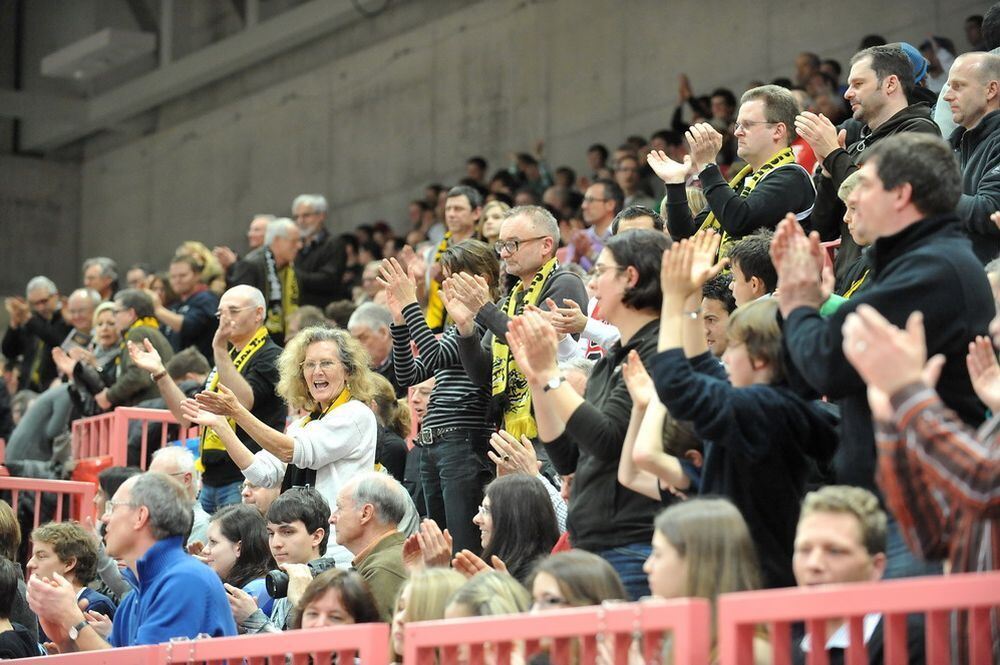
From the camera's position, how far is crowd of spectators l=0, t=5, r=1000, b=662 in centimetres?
322

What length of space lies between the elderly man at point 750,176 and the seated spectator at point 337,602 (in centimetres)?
199

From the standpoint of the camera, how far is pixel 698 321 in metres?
3.84

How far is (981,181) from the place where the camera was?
5.09m

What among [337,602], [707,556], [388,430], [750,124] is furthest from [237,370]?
[707,556]

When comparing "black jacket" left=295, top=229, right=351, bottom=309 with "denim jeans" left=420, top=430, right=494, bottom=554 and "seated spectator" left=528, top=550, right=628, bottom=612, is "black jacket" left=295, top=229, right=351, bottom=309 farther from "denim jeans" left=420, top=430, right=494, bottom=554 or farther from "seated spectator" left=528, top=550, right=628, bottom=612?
"seated spectator" left=528, top=550, right=628, bottom=612

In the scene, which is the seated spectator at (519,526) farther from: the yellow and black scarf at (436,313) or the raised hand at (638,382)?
the yellow and black scarf at (436,313)

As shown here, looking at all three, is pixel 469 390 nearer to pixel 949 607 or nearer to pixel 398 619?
pixel 398 619

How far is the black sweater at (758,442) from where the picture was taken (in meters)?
3.50

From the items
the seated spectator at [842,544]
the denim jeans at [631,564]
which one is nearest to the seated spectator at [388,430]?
the denim jeans at [631,564]

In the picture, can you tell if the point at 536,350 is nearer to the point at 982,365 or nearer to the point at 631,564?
the point at 631,564

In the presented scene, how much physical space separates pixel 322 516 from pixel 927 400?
10.3ft

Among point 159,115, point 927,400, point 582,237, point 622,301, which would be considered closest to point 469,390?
point 622,301

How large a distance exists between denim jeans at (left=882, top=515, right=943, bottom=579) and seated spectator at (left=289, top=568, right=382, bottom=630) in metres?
1.62

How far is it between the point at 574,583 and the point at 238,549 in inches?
100
